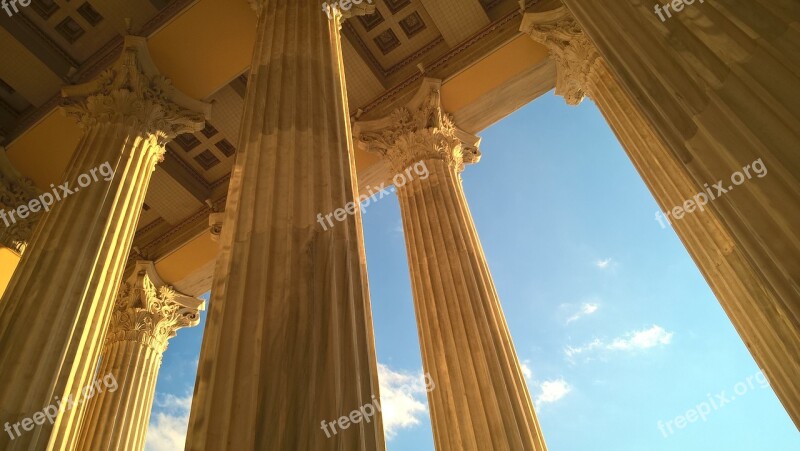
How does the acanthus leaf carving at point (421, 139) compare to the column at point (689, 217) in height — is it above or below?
above

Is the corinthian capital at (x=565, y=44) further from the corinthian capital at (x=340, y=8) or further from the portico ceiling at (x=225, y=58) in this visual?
the corinthian capital at (x=340, y=8)

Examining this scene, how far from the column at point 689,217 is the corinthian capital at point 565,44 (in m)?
0.03

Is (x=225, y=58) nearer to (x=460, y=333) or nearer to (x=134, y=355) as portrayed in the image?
(x=134, y=355)

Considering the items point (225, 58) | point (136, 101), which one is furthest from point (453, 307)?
point (225, 58)

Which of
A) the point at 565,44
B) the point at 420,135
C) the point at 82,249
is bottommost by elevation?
the point at 82,249

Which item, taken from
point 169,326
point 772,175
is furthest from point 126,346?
point 772,175

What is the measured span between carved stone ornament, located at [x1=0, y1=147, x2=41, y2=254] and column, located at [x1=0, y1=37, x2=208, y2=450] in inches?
175

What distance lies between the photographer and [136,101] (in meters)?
13.3

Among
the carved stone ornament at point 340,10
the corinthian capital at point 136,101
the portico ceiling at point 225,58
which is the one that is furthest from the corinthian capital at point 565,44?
the corinthian capital at point 136,101

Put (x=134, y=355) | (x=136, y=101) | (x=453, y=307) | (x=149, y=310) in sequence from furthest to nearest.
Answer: (x=149, y=310)
(x=134, y=355)
(x=136, y=101)
(x=453, y=307)

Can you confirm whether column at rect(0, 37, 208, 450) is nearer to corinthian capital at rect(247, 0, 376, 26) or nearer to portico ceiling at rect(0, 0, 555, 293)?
portico ceiling at rect(0, 0, 555, 293)

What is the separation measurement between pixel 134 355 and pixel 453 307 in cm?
1208

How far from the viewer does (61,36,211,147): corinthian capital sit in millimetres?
12953

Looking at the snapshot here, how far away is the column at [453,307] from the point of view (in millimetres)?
9328
